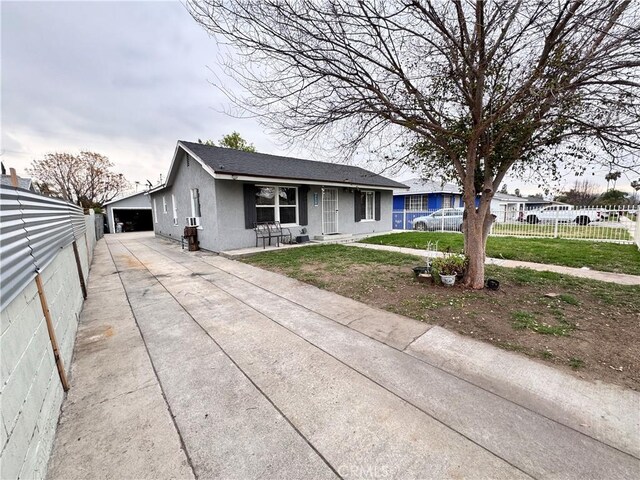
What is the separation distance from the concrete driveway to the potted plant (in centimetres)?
184

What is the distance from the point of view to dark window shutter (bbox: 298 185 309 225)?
11.0 metres

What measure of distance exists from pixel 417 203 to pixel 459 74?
19.7 metres

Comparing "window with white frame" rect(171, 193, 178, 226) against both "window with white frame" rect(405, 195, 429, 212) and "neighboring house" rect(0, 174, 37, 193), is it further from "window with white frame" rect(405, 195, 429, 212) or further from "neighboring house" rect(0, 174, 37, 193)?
"window with white frame" rect(405, 195, 429, 212)

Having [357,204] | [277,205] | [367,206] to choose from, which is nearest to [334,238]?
[357,204]

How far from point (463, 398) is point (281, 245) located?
8781mm

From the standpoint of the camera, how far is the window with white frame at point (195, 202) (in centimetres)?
1052

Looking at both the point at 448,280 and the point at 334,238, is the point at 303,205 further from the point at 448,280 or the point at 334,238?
the point at 448,280

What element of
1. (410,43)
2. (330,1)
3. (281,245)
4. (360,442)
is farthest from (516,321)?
(281,245)

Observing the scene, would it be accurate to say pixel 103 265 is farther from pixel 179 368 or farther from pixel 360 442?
pixel 360 442

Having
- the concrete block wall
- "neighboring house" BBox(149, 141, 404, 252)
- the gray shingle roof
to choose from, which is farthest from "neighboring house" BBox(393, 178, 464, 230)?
the concrete block wall

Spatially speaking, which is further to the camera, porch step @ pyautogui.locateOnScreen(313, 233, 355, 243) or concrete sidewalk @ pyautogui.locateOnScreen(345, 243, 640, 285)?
porch step @ pyautogui.locateOnScreen(313, 233, 355, 243)

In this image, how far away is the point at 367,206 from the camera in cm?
1434

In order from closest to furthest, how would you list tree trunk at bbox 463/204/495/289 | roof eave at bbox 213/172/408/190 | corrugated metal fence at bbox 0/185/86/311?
corrugated metal fence at bbox 0/185/86/311, tree trunk at bbox 463/204/495/289, roof eave at bbox 213/172/408/190

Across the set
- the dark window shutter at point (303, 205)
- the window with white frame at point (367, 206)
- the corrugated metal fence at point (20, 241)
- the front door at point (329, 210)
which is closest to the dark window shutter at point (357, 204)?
the window with white frame at point (367, 206)
